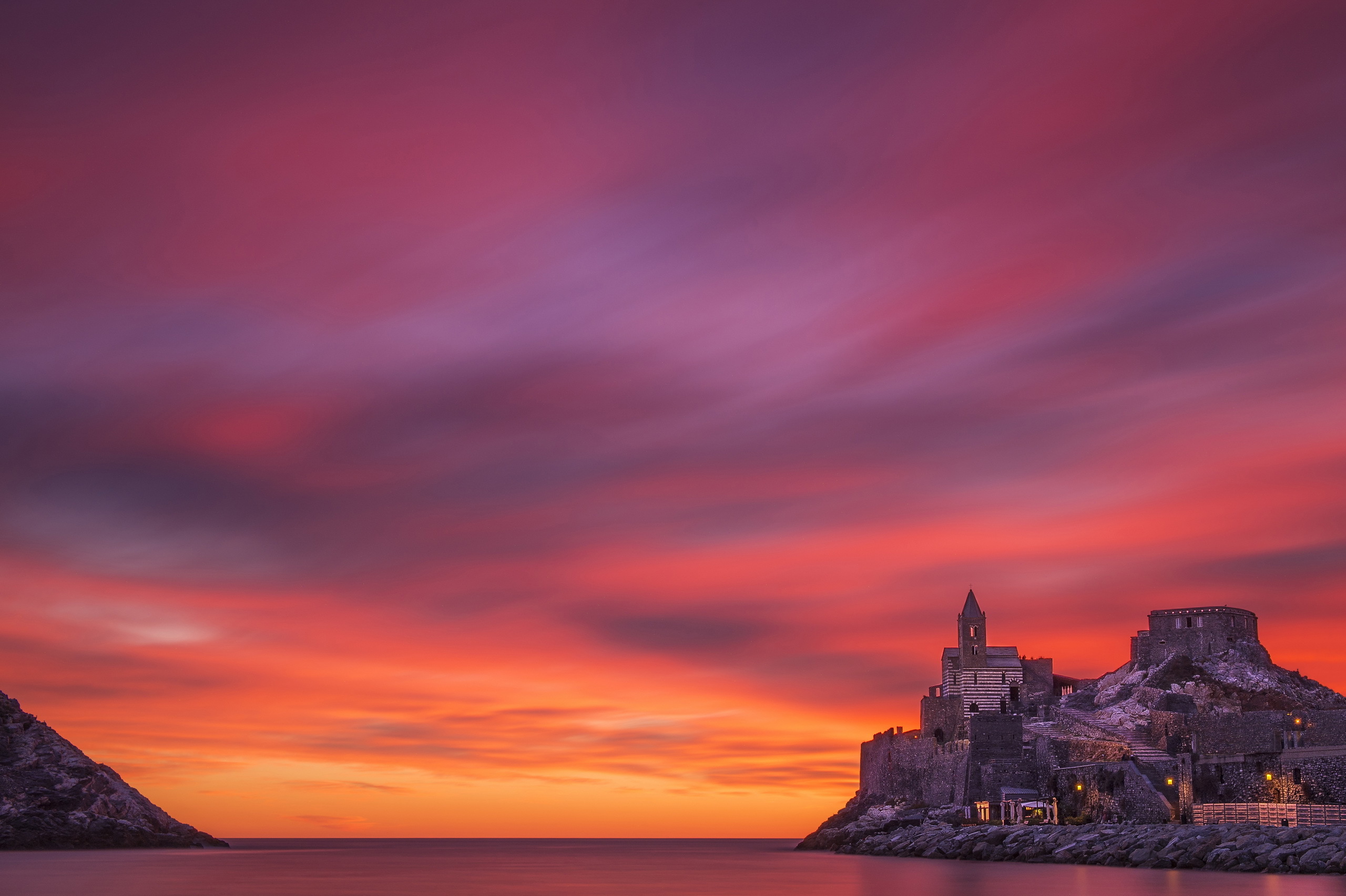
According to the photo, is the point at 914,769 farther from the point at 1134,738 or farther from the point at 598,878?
the point at 598,878

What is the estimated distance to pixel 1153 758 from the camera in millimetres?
77375

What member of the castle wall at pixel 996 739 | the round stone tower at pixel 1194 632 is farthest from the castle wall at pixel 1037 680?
the castle wall at pixel 996 739

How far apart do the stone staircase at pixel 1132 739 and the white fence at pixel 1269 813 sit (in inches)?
263

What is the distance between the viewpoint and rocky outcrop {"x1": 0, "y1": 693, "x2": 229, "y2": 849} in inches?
4173

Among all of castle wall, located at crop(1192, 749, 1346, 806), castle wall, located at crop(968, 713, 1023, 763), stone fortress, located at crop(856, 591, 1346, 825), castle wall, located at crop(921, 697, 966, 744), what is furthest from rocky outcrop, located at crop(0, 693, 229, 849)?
castle wall, located at crop(1192, 749, 1346, 806)

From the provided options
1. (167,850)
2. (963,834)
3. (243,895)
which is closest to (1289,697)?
(963,834)

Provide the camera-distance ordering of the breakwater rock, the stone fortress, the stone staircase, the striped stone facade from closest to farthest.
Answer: the breakwater rock < the stone fortress < the stone staircase < the striped stone facade

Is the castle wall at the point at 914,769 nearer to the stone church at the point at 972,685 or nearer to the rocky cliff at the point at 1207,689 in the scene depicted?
the stone church at the point at 972,685

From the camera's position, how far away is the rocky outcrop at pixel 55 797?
10600 centimetres

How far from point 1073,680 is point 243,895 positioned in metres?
80.8

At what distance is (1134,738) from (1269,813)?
2404 centimetres

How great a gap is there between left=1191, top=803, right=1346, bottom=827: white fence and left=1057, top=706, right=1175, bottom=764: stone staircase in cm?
668

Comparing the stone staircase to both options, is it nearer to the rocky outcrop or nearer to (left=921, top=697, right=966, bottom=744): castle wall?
(left=921, top=697, right=966, bottom=744): castle wall

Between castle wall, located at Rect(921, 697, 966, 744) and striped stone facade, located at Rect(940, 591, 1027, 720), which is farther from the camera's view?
striped stone facade, located at Rect(940, 591, 1027, 720)
